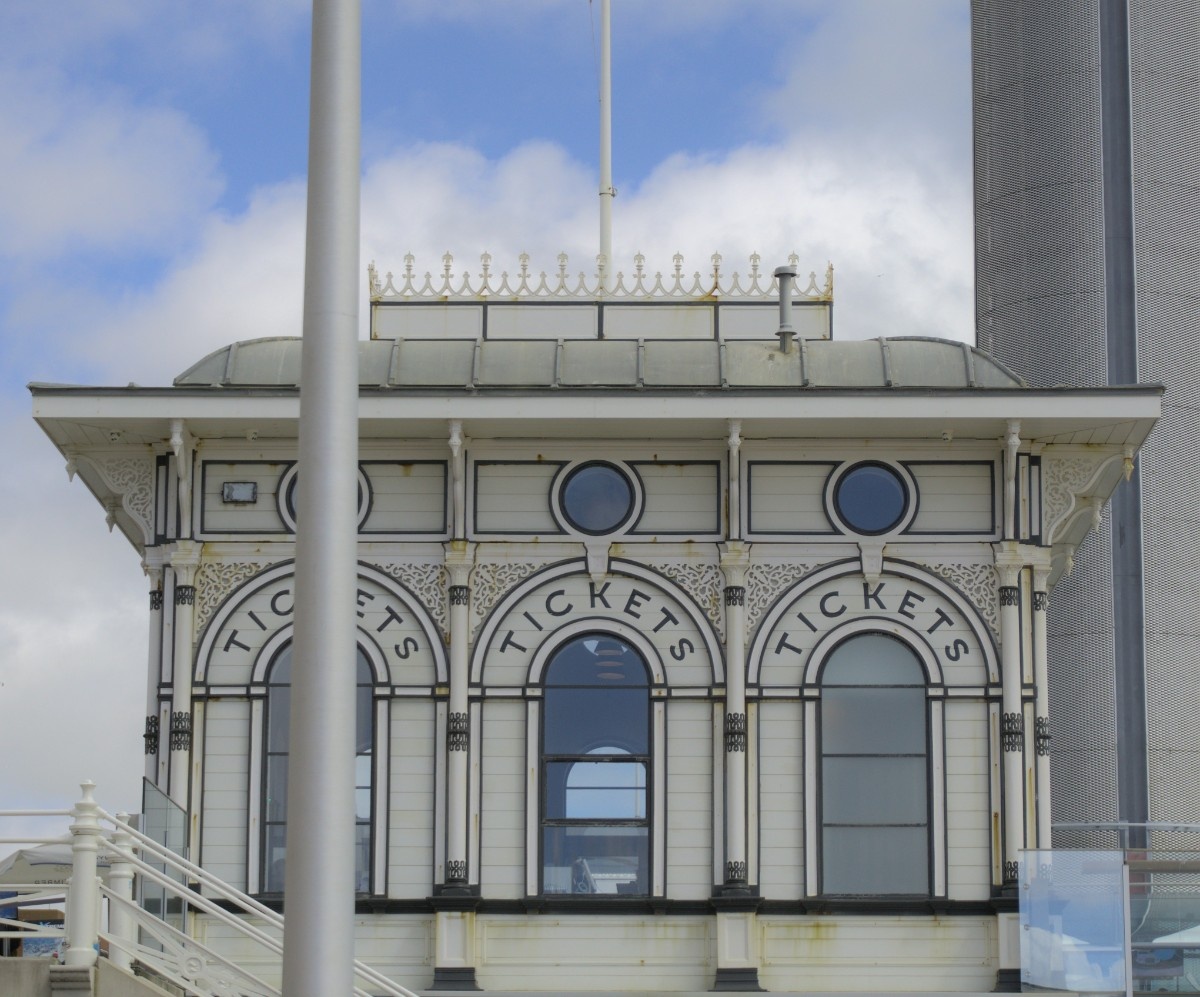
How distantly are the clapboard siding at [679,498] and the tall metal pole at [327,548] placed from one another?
10324 mm

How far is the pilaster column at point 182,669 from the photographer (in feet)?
70.4

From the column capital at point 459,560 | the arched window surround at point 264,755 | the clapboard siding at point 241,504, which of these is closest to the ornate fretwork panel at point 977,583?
the column capital at point 459,560

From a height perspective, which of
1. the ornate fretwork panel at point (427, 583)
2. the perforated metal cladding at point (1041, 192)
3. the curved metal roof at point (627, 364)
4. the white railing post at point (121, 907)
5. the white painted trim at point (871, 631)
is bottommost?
the white railing post at point (121, 907)

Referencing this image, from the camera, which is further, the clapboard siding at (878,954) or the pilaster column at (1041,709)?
the pilaster column at (1041,709)

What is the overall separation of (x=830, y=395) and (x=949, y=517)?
1823mm

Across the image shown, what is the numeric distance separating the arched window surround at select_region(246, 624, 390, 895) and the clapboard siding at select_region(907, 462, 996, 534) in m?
5.47

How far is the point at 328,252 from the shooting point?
11492 millimetres

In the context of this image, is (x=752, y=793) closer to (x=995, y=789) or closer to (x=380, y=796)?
(x=995, y=789)

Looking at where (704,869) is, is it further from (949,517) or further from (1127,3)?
(1127,3)

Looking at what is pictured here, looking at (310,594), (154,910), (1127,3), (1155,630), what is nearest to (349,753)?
(310,594)

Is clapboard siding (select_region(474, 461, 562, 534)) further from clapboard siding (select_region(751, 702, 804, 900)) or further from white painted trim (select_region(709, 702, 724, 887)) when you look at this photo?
clapboard siding (select_region(751, 702, 804, 900))

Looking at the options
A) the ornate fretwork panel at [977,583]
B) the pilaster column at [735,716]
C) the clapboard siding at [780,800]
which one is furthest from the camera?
the ornate fretwork panel at [977,583]

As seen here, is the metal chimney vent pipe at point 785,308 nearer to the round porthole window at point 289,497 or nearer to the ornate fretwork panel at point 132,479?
the round porthole window at point 289,497

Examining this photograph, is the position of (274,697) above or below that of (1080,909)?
above
